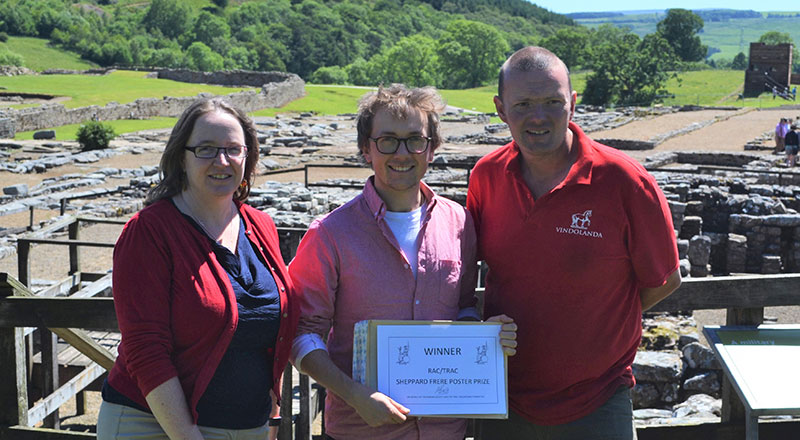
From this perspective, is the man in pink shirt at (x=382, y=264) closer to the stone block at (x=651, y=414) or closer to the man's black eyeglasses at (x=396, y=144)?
the man's black eyeglasses at (x=396, y=144)

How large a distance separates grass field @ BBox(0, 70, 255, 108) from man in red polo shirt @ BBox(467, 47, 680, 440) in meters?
39.0

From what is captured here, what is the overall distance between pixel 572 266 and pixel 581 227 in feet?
0.54

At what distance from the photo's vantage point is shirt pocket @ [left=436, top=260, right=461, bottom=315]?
342 cm

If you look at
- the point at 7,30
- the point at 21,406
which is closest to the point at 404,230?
the point at 21,406

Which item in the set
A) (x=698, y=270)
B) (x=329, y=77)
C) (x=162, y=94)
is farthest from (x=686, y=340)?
(x=329, y=77)

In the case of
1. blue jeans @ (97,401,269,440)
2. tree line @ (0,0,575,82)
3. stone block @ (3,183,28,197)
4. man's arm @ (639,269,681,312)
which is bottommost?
stone block @ (3,183,28,197)

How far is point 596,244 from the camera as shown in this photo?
11.4 feet

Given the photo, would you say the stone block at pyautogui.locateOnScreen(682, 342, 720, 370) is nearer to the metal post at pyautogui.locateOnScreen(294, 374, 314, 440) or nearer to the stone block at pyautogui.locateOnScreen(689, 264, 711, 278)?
the metal post at pyautogui.locateOnScreen(294, 374, 314, 440)

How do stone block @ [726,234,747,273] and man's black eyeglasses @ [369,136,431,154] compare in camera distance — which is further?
stone block @ [726,234,747,273]

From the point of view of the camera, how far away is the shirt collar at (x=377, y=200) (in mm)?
3434

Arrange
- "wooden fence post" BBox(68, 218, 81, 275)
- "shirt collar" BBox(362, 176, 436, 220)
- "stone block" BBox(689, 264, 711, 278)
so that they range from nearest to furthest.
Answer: "shirt collar" BBox(362, 176, 436, 220), "wooden fence post" BBox(68, 218, 81, 275), "stone block" BBox(689, 264, 711, 278)

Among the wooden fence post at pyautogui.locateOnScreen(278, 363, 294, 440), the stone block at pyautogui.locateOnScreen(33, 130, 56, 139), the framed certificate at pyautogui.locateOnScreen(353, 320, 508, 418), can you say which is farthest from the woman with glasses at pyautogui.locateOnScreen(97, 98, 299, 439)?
the stone block at pyautogui.locateOnScreen(33, 130, 56, 139)

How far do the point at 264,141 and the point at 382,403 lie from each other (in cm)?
2884

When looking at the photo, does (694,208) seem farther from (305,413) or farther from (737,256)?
(305,413)
